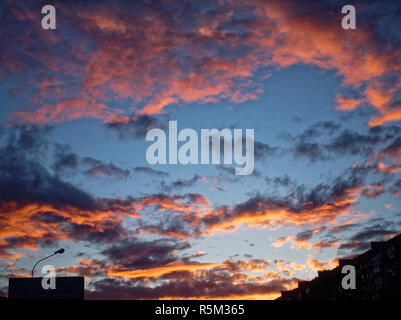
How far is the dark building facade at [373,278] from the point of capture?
80050 mm

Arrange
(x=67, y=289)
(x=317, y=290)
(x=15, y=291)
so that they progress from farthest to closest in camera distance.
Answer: (x=67, y=289), (x=15, y=291), (x=317, y=290)

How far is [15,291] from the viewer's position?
16700 centimetres

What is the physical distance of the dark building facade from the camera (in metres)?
80.1

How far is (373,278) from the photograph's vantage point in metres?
93.9
